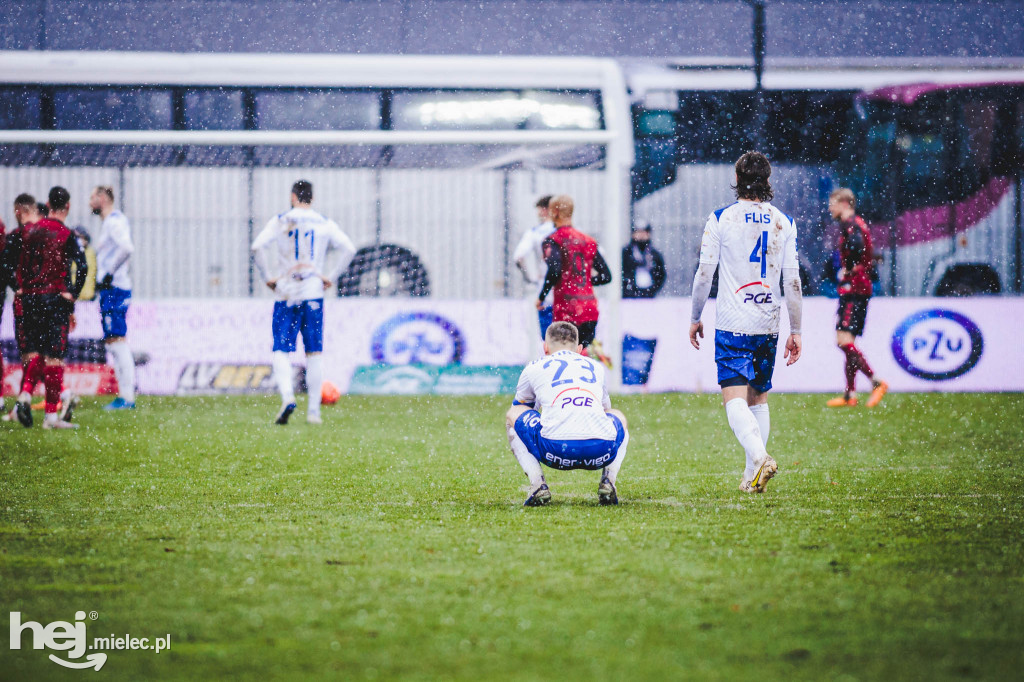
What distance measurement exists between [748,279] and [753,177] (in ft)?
1.76

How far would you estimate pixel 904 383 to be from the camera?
532 inches

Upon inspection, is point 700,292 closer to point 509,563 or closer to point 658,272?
point 509,563

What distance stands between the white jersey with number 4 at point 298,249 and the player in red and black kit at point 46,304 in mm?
1615

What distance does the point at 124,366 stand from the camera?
11203 millimetres

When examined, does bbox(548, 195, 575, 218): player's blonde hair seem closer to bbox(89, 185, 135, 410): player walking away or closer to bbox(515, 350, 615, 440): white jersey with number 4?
bbox(515, 350, 615, 440): white jersey with number 4

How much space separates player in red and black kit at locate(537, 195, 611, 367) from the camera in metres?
8.54

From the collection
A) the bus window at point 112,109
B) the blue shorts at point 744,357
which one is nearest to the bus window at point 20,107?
the bus window at point 112,109

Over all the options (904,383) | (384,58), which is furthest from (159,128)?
(904,383)

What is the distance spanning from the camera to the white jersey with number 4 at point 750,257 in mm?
5812

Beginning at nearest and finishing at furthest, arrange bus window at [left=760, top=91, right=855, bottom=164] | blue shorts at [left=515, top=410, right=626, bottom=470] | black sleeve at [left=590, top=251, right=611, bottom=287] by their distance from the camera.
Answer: blue shorts at [left=515, top=410, right=626, bottom=470] < black sleeve at [left=590, top=251, right=611, bottom=287] < bus window at [left=760, top=91, right=855, bottom=164]

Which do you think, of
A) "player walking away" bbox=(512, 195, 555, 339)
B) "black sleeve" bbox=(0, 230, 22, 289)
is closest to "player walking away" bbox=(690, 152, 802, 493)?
"player walking away" bbox=(512, 195, 555, 339)

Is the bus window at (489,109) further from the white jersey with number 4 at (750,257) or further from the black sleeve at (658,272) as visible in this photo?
the white jersey with number 4 at (750,257)

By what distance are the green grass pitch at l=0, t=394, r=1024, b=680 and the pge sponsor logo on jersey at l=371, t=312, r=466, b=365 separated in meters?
5.48

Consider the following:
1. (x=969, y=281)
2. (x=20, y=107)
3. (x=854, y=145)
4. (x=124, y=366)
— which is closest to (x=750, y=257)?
(x=124, y=366)
